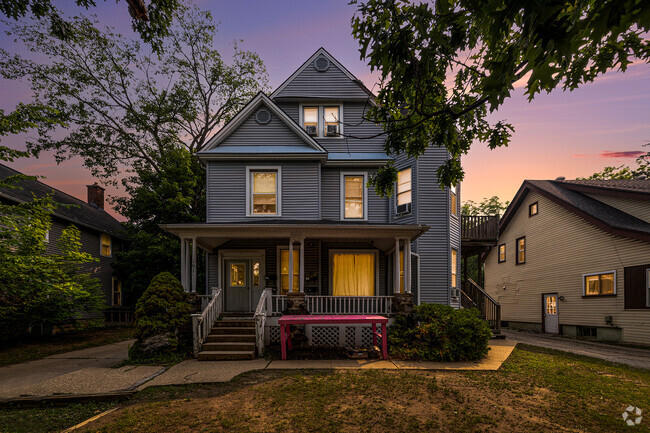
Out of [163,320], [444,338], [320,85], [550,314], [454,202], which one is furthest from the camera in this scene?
[550,314]

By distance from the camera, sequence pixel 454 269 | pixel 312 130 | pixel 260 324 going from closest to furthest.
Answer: pixel 260 324
pixel 454 269
pixel 312 130

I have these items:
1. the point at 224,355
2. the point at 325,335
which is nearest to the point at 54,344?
the point at 224,355

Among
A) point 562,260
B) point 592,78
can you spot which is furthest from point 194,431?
point 562,260

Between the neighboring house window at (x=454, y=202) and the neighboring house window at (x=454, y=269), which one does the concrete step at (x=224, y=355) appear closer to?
the neighboring house window at (x=454, y=269)

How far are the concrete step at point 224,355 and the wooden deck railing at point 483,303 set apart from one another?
930 centimetres

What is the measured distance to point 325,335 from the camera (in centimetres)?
1038

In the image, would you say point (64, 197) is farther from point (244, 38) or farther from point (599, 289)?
point (599, 289)

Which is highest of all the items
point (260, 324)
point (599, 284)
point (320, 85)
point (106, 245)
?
point (320, 85)

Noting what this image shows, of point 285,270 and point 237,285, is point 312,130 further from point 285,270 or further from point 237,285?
point 237,285

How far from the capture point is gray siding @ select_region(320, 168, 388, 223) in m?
13.7

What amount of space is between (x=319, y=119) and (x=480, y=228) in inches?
363

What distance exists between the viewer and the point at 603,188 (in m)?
14.4

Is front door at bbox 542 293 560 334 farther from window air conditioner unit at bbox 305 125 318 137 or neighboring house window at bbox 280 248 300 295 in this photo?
window air conditioner unit at bbox 305 125 318 137

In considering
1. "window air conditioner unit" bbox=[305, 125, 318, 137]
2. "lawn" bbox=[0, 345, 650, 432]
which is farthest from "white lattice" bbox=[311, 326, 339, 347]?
"window air conditioner unit" bbox=[305, 125, 318, 137]
